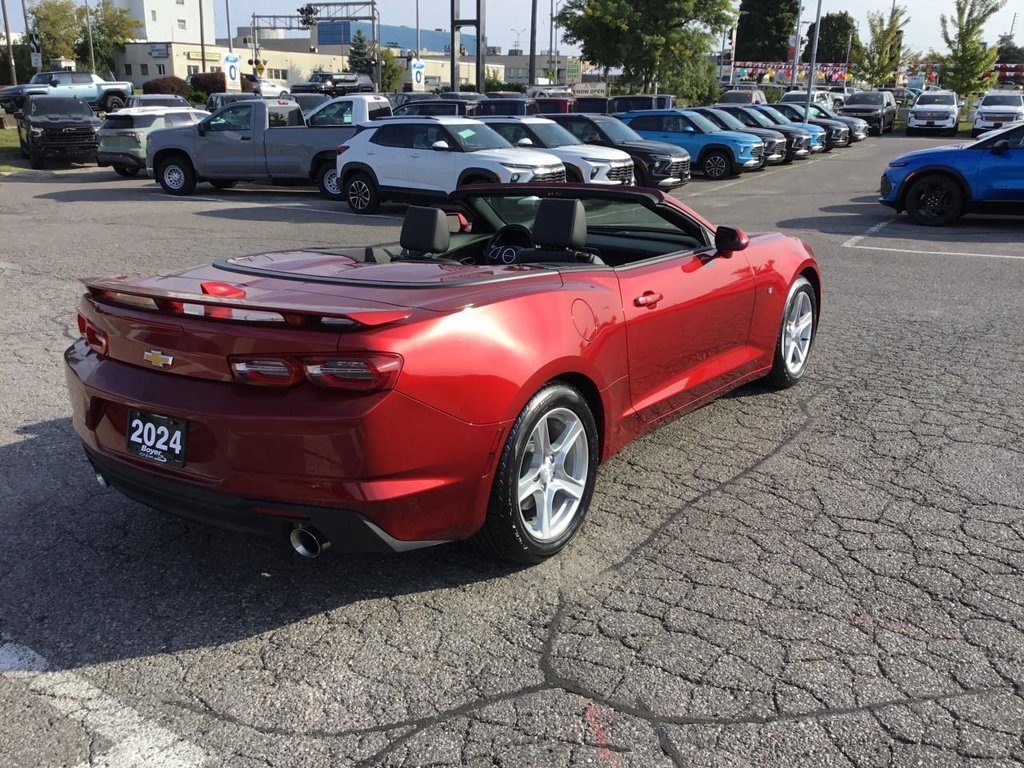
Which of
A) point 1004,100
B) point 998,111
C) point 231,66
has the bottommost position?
point 998,111

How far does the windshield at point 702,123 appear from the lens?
22.8 meters

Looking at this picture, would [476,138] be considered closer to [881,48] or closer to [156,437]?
[156,437]

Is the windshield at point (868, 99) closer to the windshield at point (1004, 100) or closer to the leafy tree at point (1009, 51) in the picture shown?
the windshield at point (1004, 100)

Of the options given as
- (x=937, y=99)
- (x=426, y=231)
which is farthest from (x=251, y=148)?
(x=937, y=99)

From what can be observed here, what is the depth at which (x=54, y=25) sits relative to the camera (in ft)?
227

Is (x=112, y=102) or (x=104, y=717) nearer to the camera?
(x=104, y=717)

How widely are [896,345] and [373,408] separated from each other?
5.54 m

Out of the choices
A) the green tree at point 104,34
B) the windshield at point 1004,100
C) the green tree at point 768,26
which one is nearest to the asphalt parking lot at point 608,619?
the windshield at point 1004,100

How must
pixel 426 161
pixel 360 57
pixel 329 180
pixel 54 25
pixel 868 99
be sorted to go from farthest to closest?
pixel 360 57, pixel 54 25, pixel 868 99, pixel 329 180, pixel 426 161

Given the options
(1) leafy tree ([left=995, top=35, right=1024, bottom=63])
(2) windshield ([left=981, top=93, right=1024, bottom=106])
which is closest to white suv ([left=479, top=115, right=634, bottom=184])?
(2) windshield ([left=981, top=93, right=1024, bottom=106])

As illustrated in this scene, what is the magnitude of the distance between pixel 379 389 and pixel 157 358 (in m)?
0.84

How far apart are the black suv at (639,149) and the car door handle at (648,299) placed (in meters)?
14.7

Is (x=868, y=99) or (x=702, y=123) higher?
(x=868, y=99)

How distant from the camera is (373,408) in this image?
2.99 meters
